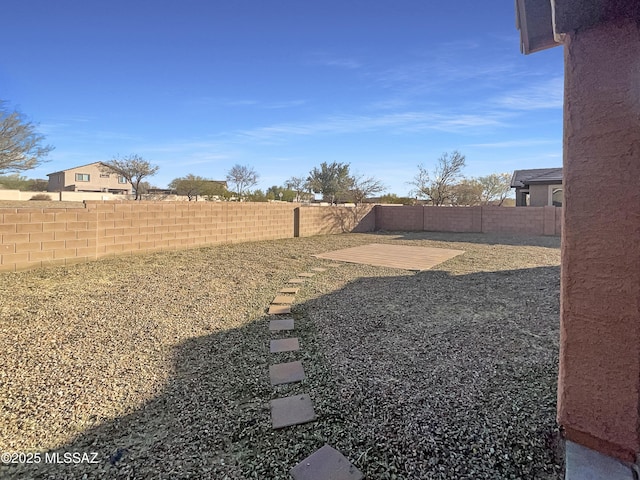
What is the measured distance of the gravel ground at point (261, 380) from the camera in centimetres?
152

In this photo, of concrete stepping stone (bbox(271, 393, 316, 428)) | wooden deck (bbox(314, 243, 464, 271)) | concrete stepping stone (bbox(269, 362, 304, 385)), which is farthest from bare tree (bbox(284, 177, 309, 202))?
concrete stepping stone (bbox(271, 393, 316, 428))

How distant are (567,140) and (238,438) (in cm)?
209

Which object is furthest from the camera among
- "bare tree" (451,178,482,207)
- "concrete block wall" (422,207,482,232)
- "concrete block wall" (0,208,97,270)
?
"bare tree" (451,178,482,207)

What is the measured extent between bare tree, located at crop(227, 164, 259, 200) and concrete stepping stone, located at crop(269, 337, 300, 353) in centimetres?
3423

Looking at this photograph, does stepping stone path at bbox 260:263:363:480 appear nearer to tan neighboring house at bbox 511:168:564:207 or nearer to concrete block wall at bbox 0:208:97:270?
concrete block wall at bbox 0:208:97:270

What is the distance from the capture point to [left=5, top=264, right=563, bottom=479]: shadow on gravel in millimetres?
1472

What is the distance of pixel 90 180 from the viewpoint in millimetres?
40844

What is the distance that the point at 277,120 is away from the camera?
16500 mm

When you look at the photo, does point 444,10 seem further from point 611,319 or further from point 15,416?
point 15,416

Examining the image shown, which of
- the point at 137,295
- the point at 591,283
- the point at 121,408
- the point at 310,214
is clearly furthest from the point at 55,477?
the point at 310,214

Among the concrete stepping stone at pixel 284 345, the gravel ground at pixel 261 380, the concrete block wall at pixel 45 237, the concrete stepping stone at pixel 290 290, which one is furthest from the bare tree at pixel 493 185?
the concrete stepping stone at pixel 284 345

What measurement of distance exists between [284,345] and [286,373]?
50 cm

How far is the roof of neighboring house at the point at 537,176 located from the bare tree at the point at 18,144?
A: 29.2 metres

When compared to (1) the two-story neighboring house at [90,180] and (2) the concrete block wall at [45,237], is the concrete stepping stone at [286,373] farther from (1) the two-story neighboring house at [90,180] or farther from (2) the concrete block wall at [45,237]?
(1) the two-story neighboring house at [90,180]
